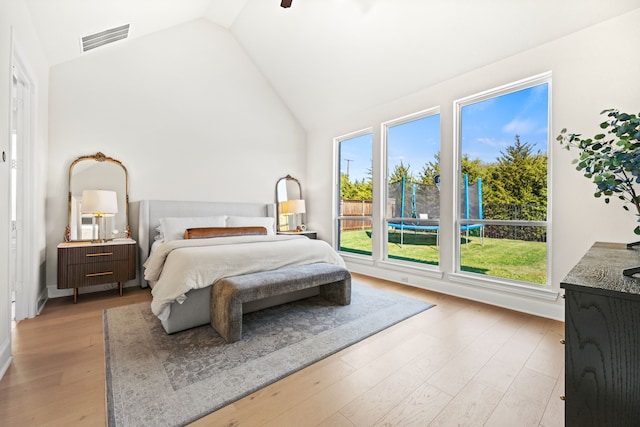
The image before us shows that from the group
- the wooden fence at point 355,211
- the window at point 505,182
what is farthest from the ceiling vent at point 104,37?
the window at point 505,182

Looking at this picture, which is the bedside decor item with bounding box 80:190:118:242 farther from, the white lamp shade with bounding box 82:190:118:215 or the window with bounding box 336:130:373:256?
the window with bounding box 336:130:373:256

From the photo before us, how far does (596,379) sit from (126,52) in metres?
5.22

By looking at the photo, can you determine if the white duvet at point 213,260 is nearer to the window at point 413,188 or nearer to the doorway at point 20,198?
the doorway at point 20,198

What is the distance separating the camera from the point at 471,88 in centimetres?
333

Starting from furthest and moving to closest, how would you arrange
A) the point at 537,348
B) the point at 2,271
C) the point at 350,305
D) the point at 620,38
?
the point at 350,305 → the point at 620,38 → the point at 537,348 → the point at 2,271

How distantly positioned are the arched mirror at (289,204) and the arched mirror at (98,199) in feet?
7.69

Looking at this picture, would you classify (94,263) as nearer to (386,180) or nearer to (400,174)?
(386,180)

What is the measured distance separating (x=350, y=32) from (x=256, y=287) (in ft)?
11.0

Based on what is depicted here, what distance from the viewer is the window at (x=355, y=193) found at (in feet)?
15.3

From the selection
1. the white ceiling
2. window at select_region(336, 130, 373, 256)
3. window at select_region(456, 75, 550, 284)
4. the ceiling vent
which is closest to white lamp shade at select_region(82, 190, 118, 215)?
the white ceiling

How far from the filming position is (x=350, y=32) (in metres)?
3.65

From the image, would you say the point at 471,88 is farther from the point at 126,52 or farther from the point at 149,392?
the point at 126,52

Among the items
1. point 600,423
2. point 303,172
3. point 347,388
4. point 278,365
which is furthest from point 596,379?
point 303,172

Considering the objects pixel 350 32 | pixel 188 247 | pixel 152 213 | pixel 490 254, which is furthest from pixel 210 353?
pixel 350 32
